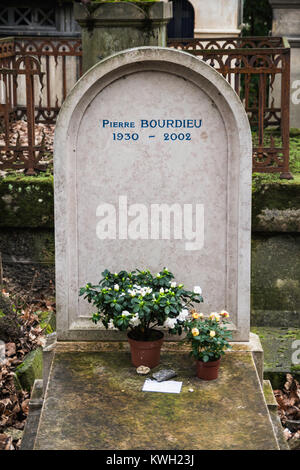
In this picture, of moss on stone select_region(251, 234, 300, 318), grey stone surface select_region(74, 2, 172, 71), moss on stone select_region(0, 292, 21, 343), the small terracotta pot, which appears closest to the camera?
the small terracotta pot

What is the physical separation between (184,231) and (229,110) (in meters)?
0.83

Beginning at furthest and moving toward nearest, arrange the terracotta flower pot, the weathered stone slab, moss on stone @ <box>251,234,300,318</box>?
1. moss on stone @ <box>251,234,300,318</box>
2. the terracotta flower pot
3. the weathered stone slab

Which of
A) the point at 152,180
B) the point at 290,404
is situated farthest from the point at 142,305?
the point at 290,404

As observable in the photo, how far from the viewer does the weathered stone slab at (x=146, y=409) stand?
11.4ft

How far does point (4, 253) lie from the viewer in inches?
267

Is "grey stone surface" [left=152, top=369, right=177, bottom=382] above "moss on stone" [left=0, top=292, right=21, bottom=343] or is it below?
above

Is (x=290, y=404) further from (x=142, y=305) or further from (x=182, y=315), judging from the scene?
(x=142, y=305)

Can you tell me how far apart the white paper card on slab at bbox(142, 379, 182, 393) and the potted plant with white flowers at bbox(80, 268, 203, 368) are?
200mm

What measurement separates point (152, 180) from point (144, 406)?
1470mm

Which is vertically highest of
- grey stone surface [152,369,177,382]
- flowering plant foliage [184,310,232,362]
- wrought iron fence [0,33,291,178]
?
wrought iron fence [0,33,291,178]

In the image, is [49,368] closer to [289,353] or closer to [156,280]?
[156,280]

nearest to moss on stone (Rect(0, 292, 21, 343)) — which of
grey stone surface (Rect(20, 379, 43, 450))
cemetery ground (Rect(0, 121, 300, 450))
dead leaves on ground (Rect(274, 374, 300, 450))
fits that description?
cemetery ground (Rect(0, 121, 300, 450))

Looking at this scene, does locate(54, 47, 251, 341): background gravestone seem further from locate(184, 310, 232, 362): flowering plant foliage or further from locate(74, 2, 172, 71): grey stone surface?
locate(74, 2, 172, 71): grey stone surface

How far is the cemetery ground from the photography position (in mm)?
5219
